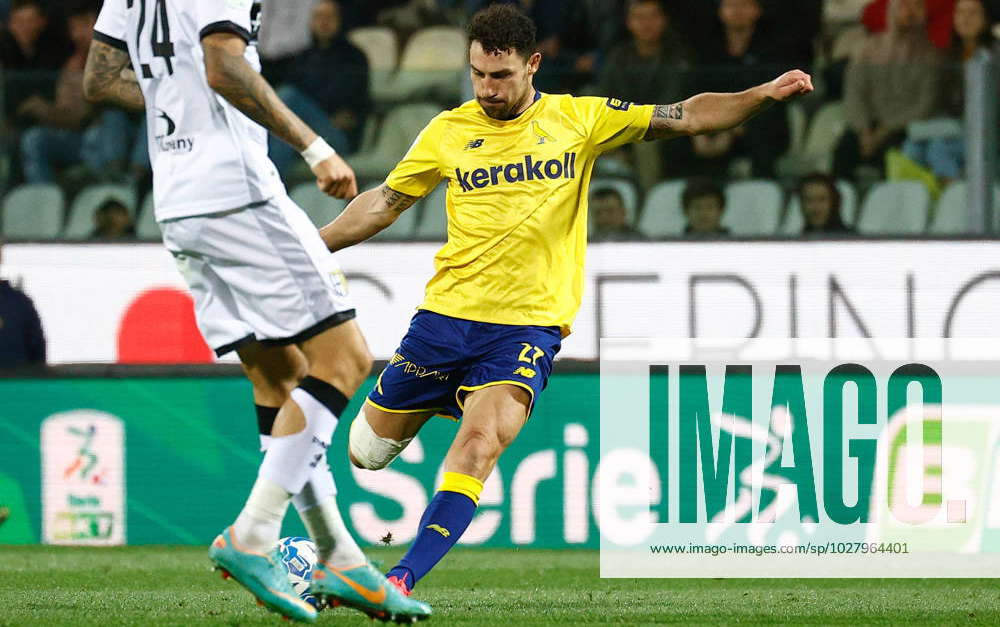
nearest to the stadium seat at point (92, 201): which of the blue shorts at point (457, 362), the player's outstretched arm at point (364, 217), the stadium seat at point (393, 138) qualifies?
the stadium seat at point (393, 138)

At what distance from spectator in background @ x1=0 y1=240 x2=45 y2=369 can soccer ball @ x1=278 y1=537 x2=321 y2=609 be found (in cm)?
414

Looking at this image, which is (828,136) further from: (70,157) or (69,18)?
(69,18)

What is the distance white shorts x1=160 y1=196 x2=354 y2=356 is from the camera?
16.0ft

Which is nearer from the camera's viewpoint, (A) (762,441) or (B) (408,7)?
(A) (762,441)

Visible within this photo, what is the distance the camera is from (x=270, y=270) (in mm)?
4887

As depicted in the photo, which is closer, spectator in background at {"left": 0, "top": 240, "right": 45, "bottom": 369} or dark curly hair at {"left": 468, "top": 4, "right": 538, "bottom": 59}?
dark curly hair at {"left": 468, "top": 4, "right": 538, "bottom": 59}

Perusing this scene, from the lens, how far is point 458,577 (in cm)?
754

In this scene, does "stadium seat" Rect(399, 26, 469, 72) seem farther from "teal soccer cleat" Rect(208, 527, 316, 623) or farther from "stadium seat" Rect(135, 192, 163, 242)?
"teal soccer cleat" Rect(208, 527, 316, 623)

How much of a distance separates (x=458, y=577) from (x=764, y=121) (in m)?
3.49

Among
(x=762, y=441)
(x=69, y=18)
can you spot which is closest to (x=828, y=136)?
(x=762, y=441)

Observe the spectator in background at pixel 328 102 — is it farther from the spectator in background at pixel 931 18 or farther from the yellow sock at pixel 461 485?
the yellow sock at pixel 461 485

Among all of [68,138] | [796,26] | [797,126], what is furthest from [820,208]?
[68,138]

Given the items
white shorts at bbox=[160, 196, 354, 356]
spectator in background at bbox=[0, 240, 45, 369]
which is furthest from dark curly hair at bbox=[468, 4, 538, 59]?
spectator in background at bbox=[0, 240, 45, 369]

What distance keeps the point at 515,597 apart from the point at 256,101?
102 inches
